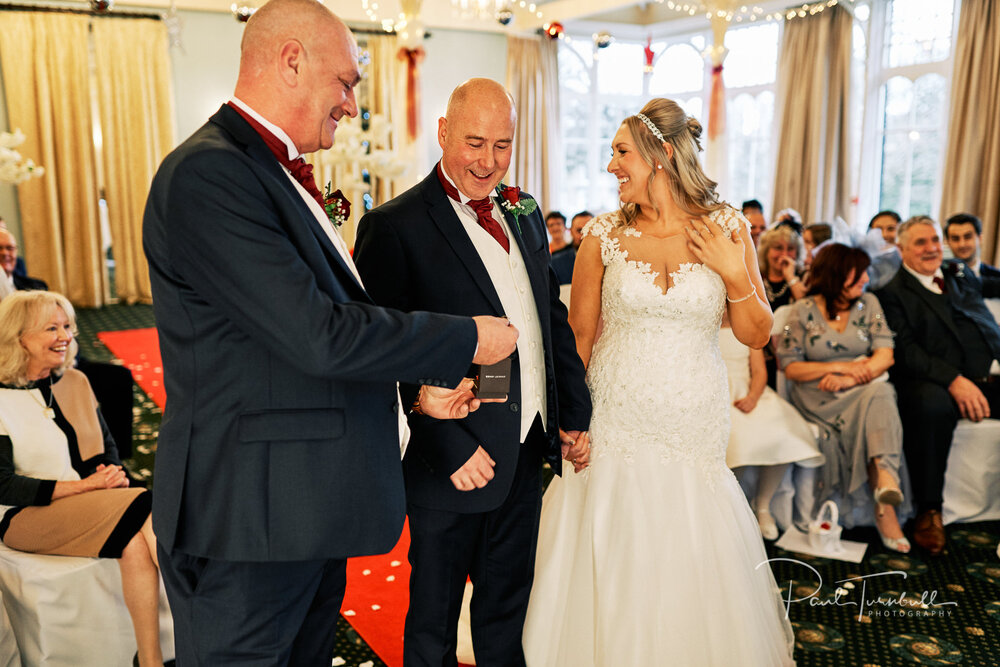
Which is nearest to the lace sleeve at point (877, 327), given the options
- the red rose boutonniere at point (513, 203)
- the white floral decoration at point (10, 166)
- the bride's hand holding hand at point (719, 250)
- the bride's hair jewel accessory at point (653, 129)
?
the bride's hand holding hand at point (719, 250)

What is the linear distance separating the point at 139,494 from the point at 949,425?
368cm

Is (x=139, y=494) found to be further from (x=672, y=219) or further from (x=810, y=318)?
(x=810, y=318)

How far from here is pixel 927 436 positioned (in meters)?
3.94

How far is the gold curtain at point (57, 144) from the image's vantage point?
10109mm

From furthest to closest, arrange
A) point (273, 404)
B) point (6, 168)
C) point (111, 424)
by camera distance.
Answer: point (6, 168), point (111, 424), point (273, 404)

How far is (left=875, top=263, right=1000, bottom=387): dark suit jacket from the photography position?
4.15m

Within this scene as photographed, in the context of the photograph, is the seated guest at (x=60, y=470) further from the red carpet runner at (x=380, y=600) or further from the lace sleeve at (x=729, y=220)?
the lace sleeve at (x=729, y=220)

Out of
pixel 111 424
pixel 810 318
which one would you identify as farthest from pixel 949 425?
pixel 111 424

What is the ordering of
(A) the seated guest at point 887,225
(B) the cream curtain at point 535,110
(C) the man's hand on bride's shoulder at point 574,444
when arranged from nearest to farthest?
1. (C) the man's hand on bride's shoulder at point 574,444
2. (A) the seated guest at point 887,225
3. (B) the cream curtain at point 535,110

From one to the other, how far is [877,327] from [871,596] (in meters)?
1.45

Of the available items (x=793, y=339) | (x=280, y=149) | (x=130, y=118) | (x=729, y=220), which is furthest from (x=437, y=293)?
(x=130, y=118)

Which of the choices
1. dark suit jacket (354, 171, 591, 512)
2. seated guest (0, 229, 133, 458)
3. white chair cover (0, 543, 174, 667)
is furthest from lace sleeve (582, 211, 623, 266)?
seated guest (0, 229, 133, 458)

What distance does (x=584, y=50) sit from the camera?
43.8 feet

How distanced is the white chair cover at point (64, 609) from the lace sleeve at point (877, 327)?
349 centimetres
